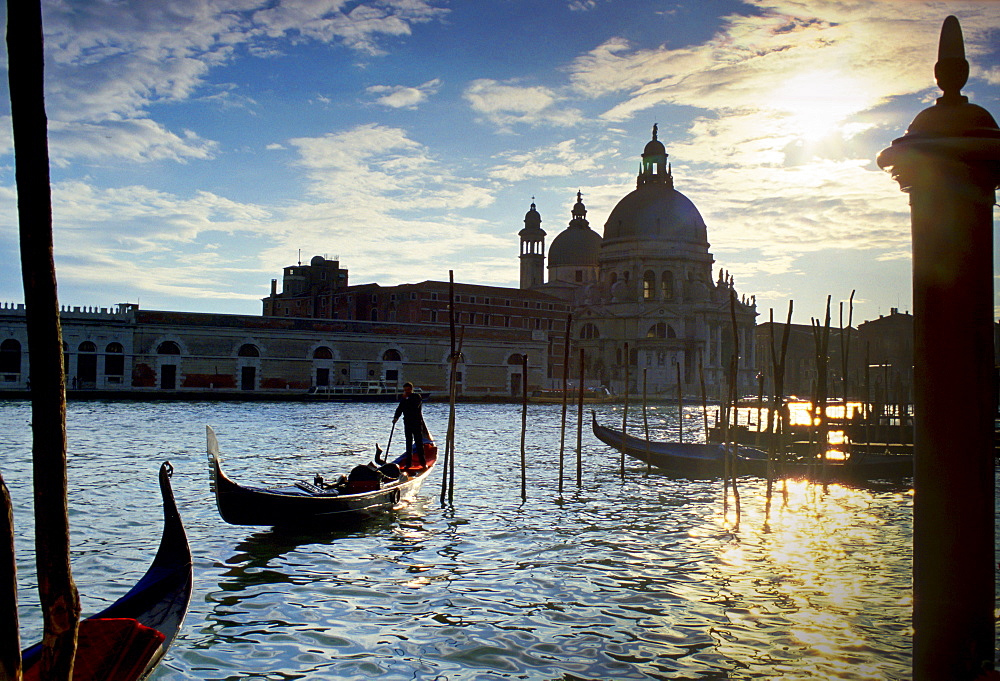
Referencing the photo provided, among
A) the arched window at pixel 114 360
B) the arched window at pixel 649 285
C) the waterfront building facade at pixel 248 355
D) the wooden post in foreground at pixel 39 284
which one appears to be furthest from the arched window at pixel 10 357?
the wooden post in foreground at pixel 39 284

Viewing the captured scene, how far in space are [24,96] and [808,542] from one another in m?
8.11

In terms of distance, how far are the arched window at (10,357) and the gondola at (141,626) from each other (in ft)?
109

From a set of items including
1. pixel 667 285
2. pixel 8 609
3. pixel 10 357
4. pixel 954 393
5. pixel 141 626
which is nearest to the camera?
pixel 954 393

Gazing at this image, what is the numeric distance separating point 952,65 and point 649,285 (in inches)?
2108

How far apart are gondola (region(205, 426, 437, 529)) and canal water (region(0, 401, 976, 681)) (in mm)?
235

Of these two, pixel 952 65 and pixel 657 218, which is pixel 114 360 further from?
pixel 952 65

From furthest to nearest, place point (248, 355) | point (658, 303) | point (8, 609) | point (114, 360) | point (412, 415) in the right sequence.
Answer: point (658, 303), point (248, 355), point (114, 360), point (412, 415), point (8, 609)

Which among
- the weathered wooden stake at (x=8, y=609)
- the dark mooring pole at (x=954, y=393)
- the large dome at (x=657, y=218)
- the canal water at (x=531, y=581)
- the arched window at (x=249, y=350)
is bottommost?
the canal water at (x=531, y=581)

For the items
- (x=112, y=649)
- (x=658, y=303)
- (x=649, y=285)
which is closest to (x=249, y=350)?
(x=658, y=303)

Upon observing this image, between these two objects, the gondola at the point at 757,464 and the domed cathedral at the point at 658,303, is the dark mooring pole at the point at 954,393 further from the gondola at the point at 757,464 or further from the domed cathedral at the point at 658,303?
the domed cathedral at the point at 658,303

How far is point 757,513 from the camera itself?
10422 millimetres

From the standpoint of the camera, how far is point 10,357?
33.5 meters

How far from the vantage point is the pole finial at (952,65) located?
90.6 inches

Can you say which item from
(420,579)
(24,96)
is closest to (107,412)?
(420,579)
